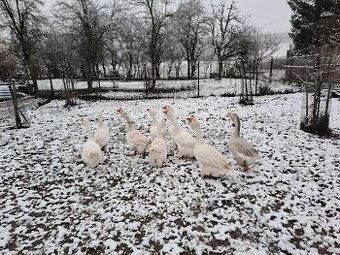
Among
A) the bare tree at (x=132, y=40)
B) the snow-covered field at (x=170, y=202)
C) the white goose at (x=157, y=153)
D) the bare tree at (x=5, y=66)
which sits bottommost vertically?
the snow-covered field at (x=170, y=202)

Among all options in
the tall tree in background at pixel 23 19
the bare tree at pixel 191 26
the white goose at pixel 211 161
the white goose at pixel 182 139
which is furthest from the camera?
the bare tree at pixel 191 26

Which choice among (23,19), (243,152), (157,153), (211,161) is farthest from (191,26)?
(211,161)

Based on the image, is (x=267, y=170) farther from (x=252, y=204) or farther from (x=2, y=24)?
(x=2, y=24)

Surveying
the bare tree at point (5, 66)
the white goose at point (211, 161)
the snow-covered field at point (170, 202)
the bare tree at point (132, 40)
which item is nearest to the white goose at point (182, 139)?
the snow-covered field at point (170, 202)

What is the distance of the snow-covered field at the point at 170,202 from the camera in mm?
4031

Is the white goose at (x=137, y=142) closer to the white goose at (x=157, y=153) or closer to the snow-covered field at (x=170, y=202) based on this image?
the snow-covered field at (x=170, y=202)

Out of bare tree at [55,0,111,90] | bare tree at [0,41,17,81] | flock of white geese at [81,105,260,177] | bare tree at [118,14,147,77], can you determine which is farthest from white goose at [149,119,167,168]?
bare tree at [118,14,147,77]

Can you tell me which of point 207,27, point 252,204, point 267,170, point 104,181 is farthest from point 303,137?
point 207,27

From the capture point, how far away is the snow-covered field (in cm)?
403

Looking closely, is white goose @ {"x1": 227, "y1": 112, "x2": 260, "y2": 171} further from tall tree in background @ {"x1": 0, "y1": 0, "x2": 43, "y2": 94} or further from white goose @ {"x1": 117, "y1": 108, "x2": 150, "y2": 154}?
tall tree in background @ {"x1": 0, "y1": 0, "x2": 43, "y2": 94}

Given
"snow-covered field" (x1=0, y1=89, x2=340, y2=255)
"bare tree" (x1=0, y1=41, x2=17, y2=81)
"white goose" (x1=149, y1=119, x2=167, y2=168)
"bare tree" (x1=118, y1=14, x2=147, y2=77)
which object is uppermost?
"bare tree" (x1=118, y1=14, x2=147, y2=77)

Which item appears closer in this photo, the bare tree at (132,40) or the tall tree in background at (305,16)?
the tall tree in background at (305,16)

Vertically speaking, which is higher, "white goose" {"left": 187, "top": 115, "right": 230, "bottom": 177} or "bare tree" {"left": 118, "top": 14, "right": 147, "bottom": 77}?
"bare tree" {"left": 118, "top": 14, "right": 147, "bottom": 77}

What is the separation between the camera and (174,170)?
6.18m
